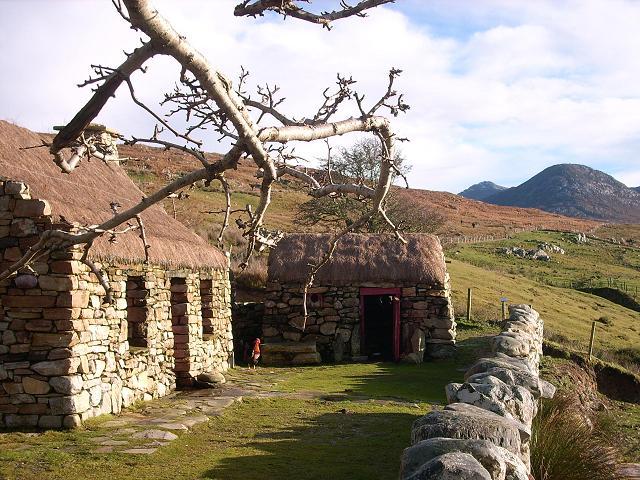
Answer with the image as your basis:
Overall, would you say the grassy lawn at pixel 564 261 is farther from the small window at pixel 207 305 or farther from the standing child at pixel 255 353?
the small window at pixel 207 305

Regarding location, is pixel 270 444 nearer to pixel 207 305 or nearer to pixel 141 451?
pixel 141 451

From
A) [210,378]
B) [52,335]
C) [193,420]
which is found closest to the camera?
[52,335]

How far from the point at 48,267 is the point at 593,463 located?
7.34 meters

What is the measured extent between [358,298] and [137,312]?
26.9ft

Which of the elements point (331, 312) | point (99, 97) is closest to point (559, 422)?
point (99, 97)

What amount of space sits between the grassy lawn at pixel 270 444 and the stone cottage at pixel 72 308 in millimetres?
606

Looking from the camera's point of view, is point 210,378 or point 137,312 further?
point 210,378

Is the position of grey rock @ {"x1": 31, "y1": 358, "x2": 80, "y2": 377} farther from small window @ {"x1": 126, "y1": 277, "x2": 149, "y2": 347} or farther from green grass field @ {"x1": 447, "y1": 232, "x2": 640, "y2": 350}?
green grass field @ {"x1": 447, "y1": 232, "x2": 640, "y2": 350}

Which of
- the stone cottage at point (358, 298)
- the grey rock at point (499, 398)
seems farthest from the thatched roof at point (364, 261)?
the grey rock at point (499, 398)

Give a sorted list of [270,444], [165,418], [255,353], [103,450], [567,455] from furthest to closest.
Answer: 1. [255,353]
2. [165,418]
3. [270,444]
4. [103,450]
5. [567,455]

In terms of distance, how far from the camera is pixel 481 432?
5508mm

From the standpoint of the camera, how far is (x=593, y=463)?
707cm

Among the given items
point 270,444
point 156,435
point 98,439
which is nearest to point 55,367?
point 98,439

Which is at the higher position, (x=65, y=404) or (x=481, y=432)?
(x=481, y=432)
